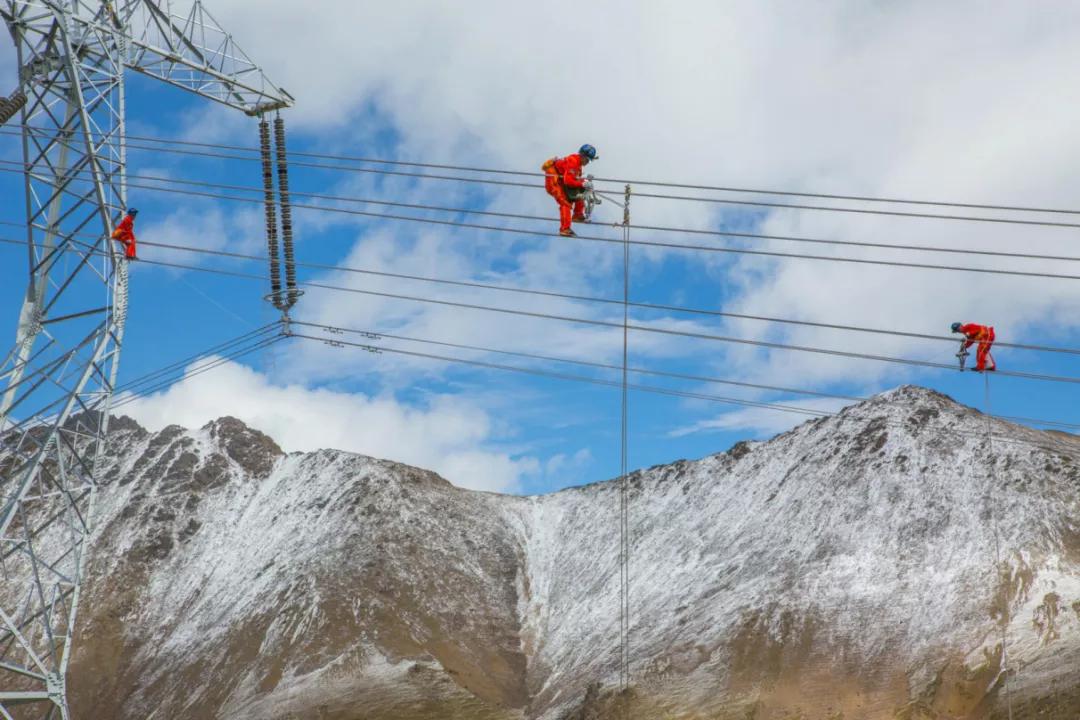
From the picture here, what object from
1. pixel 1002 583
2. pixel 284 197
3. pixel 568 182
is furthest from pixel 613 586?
pixel 568 182

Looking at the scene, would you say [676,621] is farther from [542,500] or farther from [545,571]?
[542,500]

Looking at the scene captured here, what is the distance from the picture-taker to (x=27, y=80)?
106 feet

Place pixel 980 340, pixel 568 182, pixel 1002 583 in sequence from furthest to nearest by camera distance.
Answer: pixel 1002 583 < pixel 980 340 < pixel 568 182

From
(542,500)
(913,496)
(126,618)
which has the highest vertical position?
(542,500)

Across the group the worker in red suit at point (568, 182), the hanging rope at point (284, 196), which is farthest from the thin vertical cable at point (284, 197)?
the worker in red suit at point (568, 182)

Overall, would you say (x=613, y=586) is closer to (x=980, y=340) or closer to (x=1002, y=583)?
(x=1002, y=583)

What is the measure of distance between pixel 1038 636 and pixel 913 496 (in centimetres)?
1677

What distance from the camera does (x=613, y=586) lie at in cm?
8812

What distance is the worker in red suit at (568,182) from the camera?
2541 centimetres

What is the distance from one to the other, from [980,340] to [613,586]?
59.5 meters

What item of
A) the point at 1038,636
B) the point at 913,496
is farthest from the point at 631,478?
the point at 1038,636

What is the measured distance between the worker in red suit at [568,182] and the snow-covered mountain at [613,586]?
41.2 metres

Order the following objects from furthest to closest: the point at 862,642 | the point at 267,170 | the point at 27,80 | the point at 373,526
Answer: the point at 373,526 → the point at 862,642 → the point at 267,170 → the point at 27,80

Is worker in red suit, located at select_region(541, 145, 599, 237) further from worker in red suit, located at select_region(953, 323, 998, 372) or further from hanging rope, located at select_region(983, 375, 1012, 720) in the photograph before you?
hanging rope, located at select_region(983, 375, 1012, 720)
